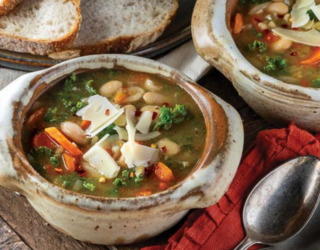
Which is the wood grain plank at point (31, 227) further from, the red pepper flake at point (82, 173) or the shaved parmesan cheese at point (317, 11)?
the shaved parmesan cheese at point (317, 11)

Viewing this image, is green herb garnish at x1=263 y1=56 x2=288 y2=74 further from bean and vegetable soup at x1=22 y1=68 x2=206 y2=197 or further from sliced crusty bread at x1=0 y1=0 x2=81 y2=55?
sliced crusty bread at x1=0 y1=0 x2=81 y2=55

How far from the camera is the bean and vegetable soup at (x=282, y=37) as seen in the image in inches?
105

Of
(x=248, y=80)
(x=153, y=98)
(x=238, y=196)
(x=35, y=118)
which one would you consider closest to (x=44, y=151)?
(x=35, y=118)

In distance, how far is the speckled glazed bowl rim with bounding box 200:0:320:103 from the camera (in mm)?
2482

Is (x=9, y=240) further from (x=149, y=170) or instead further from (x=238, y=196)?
(x=238, y=196)

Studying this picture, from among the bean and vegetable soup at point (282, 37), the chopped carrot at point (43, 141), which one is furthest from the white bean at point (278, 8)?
the chopped carrot at point (43, 141)

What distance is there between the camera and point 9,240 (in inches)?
93.0

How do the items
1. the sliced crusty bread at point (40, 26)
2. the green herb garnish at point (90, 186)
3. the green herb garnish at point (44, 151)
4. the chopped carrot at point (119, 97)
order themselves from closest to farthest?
the green herb garnish at point (90, 186)
the green herb garnish at point (44, 151)
the chopped carrot at point (119, 97)
the sliced crusty bread at point (40, 26)

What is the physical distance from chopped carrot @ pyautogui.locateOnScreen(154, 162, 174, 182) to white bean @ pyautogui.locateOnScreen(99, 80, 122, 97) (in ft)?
1.52

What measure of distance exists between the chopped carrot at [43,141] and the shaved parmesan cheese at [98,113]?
0.15 metres

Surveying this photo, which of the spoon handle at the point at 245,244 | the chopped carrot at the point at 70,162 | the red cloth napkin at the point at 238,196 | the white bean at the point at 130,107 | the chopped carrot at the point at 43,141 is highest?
the white bean at the point at 130,107

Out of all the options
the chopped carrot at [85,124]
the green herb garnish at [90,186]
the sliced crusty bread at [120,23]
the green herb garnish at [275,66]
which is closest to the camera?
the green herb garnish at [90,186]

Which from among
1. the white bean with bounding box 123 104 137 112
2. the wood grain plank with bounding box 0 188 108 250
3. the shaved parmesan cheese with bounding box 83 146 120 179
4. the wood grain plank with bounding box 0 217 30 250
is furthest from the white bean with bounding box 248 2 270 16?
the wood grain plank with bounding box 0 217 30 250

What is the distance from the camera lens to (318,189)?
2455 millimetres
